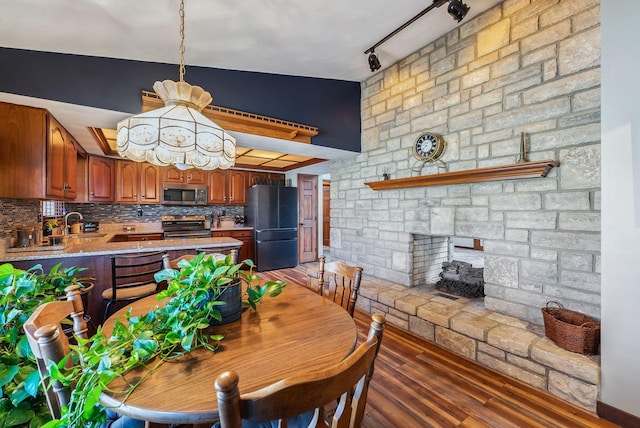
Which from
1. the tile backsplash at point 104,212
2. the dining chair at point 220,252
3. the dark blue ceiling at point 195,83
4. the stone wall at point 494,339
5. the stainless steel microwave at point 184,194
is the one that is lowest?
the stone wall at point 494,339

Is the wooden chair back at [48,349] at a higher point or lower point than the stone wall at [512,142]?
lower

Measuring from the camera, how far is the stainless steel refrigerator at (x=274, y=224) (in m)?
5.16

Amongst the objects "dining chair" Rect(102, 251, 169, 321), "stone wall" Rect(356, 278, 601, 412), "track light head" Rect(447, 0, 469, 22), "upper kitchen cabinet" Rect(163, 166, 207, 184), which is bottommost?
"stone wall" Rect(356, 278, 601, 412)

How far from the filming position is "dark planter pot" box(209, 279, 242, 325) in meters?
1.23

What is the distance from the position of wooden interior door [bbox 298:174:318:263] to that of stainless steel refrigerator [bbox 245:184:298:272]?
13.4 inches

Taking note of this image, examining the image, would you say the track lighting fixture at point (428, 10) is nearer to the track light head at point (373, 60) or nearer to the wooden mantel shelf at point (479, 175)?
the track light head at point (373, 60)

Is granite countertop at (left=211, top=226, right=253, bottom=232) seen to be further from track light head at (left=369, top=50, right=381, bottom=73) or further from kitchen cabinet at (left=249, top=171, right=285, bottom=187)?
track light head at (left=369, top=50, right=381, bottom=73)

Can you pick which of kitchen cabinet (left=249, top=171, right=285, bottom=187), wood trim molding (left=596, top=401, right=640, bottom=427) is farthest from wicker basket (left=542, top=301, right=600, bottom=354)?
kitchen cabinet (left=249, top=171, right=285, bottom=187)

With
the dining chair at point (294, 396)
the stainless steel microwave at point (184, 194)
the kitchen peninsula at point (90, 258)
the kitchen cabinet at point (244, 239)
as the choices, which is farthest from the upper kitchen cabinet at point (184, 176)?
the dining chair at point (294, 396)

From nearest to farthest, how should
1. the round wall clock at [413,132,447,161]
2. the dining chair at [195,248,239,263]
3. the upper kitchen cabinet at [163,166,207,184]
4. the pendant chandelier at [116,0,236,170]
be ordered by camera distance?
the pendant chandelier at [116,0,236,170]
the dining chair at [195,248,239,263]
the round wall clock at [413,132,447,161]
the upper kitchen cabinet at [163,166,207,184]

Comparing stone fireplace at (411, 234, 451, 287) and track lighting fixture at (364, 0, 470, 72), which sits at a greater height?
track lighting fixture at (364, 0, 470, 72)

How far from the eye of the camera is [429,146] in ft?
9.61

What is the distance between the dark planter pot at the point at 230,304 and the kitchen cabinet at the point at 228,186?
439cm

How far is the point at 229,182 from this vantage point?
546 cm
